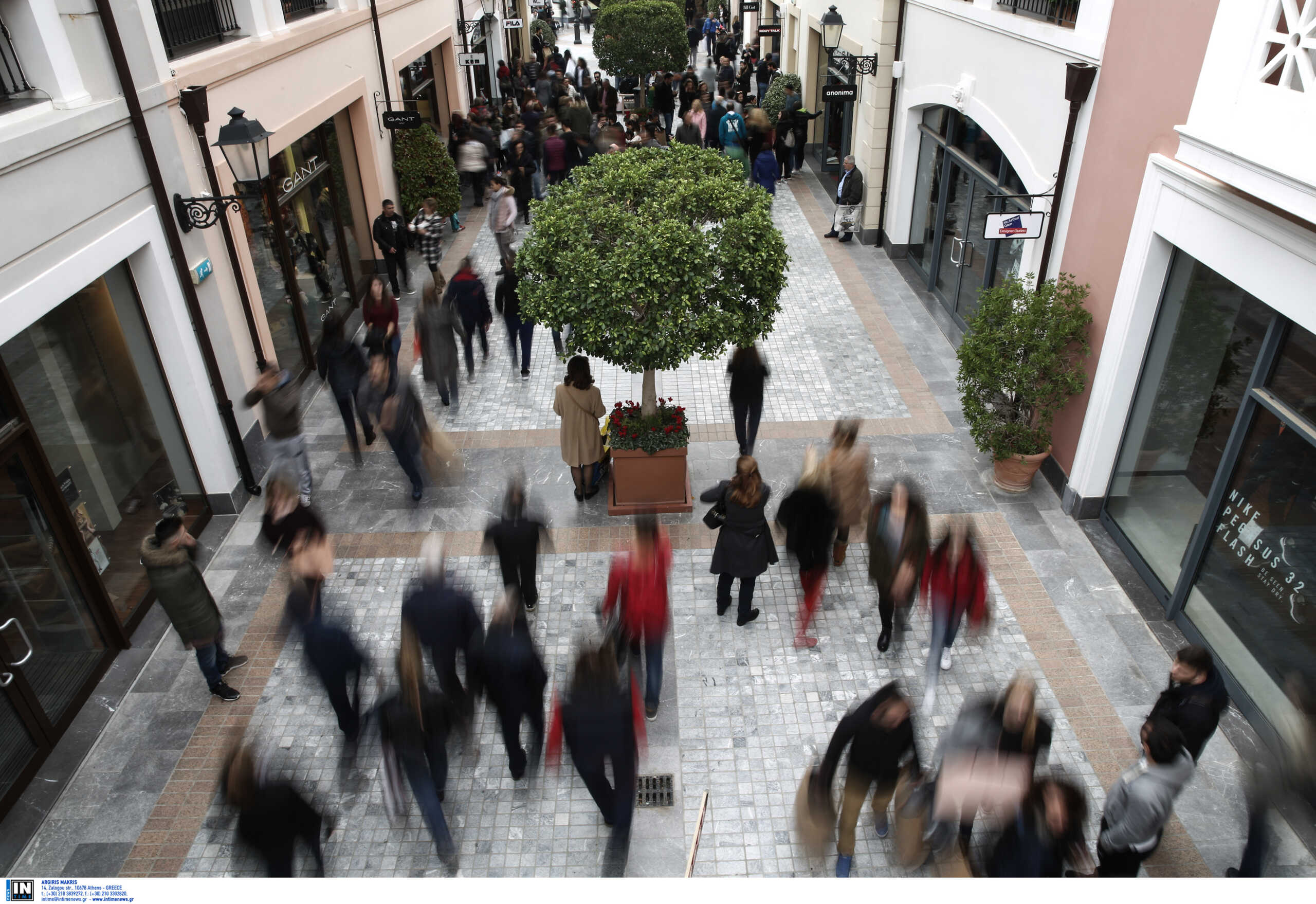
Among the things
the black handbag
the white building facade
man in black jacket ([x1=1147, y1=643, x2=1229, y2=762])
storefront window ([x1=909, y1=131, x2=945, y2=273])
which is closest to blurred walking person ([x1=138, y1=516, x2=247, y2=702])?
the black handbag

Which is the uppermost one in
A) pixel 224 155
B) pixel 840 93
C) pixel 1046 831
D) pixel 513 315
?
pixel 224 155

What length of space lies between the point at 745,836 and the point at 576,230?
457cm

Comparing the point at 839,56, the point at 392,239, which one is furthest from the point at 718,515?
the point at 839,56

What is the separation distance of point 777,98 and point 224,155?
13090 millimetres

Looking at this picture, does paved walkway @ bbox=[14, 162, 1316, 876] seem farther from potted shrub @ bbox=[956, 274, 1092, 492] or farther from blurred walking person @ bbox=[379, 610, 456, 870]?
potted shrub @ bbox=[956, 274, 1092, 492]

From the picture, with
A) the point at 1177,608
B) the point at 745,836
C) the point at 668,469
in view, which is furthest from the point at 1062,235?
the point at 745,836

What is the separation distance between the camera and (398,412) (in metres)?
8.32

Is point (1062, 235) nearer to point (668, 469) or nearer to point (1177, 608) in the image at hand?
point (1177, 608)

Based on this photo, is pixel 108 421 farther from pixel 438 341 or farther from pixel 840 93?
pixel 840 93

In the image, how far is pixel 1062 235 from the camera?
8.54 m

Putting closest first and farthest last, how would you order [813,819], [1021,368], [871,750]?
[871,750] < [813,819] < [1021,368]

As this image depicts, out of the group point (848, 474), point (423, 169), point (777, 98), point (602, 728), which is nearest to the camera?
point (602, 728)

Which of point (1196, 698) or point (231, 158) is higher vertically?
point (231, 158)
